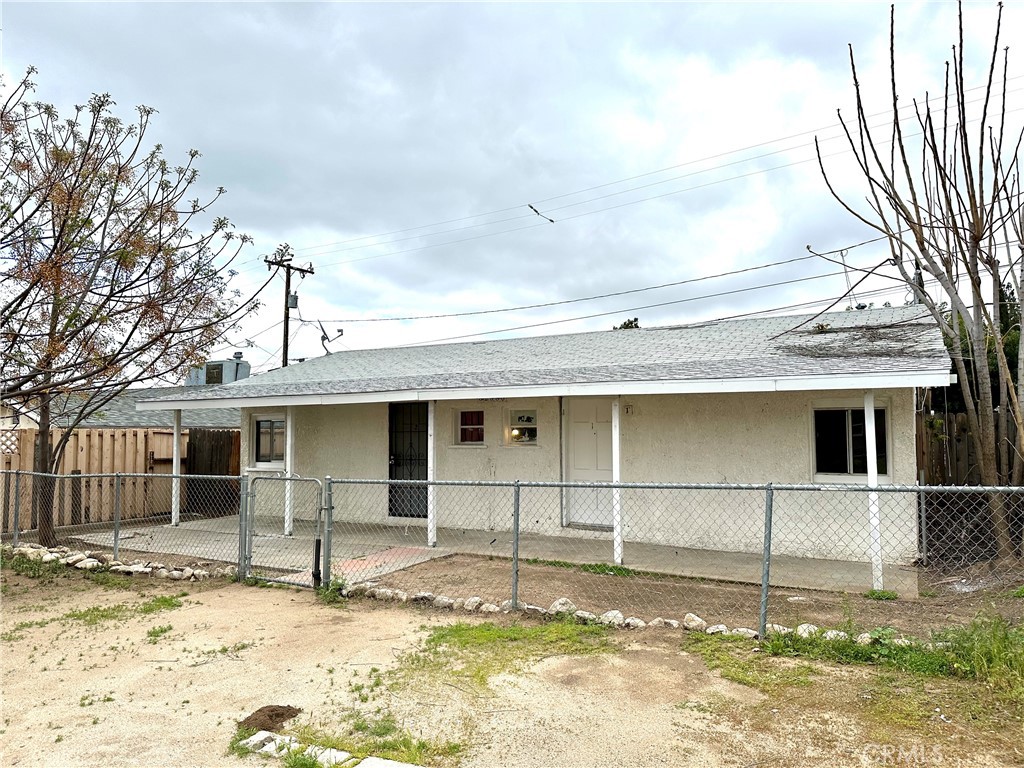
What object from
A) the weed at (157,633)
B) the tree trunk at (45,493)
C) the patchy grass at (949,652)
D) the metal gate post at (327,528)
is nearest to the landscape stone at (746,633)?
the patchy grass at (949,652)

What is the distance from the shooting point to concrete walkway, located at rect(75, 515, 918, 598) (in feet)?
Answer: 24.7

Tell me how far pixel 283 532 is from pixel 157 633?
5851mm

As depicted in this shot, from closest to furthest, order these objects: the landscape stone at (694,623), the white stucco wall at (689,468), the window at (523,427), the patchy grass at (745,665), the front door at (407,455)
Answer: the patchy grass at (745,665) < the landscape stone at (694,623) < the white stucco wall at (689,468) < the window at (523,427) < the front door at (407,455)

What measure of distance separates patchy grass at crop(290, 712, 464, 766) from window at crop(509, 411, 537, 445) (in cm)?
709

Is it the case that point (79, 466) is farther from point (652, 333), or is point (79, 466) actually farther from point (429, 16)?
point (652, 333)

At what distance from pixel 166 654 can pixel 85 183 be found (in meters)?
3.92

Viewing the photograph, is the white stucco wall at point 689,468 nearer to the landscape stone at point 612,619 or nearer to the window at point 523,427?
the window at point 523,427

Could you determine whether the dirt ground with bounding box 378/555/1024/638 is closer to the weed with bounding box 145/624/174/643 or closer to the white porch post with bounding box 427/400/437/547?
the white porch post with bounding box 427/400/437/547

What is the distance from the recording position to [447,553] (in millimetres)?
9102

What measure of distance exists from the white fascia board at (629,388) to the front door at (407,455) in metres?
1.60

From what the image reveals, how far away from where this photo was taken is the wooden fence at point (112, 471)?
11.0 meters

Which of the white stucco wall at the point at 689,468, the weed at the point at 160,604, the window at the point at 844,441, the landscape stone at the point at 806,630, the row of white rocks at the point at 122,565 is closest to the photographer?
the landscape stone at the point at 806,630

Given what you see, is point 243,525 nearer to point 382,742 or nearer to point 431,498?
point 431,498

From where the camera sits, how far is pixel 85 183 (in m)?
5.50
